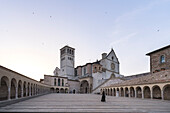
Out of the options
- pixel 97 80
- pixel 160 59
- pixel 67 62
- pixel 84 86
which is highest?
pixel 67 62

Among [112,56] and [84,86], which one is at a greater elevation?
[112,56]

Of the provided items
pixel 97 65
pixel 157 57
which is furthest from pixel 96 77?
pixel 157 57

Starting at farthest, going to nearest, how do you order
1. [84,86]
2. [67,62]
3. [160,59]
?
[67,62], [84,86], [160,59]

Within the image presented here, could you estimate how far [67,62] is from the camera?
217ft

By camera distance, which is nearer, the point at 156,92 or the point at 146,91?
the point at 156,92

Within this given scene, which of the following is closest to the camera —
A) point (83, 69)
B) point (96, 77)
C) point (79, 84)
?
point (96, 77)

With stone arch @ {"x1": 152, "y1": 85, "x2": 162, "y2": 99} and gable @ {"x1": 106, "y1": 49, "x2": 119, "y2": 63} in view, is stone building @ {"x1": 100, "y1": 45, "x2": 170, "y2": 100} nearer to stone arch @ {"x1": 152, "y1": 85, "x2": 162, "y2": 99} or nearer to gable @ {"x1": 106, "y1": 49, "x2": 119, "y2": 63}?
stone arch @ {"x1": 152, "y1": 85, "x2": 162, "y2": 99}

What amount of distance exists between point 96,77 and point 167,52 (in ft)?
95.4

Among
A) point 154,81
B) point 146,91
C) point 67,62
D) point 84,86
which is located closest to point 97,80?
point 84,86

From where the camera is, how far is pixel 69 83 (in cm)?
5422

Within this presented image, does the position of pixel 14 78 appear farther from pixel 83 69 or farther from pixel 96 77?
pixel 83 69

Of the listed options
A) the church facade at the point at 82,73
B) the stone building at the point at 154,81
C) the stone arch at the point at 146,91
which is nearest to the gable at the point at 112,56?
the church facade at the point at 82,73

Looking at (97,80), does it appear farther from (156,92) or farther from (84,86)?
(156,92)

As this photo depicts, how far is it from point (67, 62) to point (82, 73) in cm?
900
